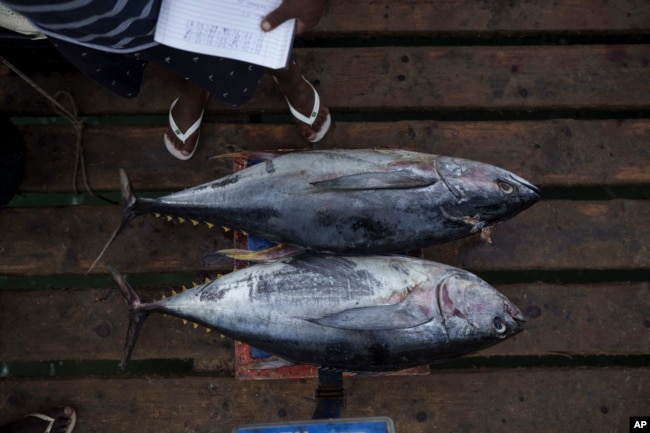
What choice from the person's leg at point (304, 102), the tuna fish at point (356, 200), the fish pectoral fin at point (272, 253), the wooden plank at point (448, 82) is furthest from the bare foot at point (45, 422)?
the person's leg at point (304, 102)

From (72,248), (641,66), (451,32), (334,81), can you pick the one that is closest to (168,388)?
(72,248)

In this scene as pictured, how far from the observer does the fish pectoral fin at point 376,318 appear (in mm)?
2018

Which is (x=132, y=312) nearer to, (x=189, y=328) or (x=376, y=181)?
(x=189, y=328)

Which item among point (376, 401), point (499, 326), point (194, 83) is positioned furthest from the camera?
point (376, 401)

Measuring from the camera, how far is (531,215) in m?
2.57

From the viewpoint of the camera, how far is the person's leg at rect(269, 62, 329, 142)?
2.37 metres

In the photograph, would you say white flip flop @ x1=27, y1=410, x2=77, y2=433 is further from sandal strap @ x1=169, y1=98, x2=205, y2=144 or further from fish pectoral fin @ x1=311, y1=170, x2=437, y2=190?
fish pectoral fin @ x1=311, y1=170, x2=437, y2=190

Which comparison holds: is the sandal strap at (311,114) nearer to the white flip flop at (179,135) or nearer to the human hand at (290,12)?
the white flip flop at (179,135)

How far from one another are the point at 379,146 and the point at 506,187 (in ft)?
2.40

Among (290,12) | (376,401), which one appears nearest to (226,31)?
(290,12)

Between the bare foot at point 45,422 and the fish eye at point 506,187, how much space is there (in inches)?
95.1

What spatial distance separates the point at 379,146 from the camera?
258 cm

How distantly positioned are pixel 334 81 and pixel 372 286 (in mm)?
1216

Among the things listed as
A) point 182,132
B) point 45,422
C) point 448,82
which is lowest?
point 45,422
